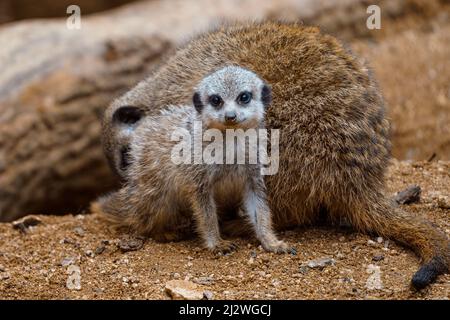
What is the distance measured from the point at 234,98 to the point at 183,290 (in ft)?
3.11

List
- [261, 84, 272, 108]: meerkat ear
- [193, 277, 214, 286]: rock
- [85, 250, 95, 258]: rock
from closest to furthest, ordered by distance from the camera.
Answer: [193, 277, 214, 286]: rock, [261, 84, 272, 108]: meerkat ear, [85, 250, 95, 258]: rock

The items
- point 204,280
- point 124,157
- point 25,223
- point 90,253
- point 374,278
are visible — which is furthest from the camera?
point 124,157

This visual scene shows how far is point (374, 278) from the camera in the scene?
129 inches

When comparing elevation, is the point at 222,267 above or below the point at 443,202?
below

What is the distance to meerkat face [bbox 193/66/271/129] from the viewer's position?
11.5 feet

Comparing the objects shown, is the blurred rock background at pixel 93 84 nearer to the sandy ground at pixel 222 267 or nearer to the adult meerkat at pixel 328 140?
the adult meerkat at pixel 328 140

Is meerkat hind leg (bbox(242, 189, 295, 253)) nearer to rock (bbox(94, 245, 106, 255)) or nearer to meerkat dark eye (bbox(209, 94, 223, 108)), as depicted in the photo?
meerkat dark eye (bbox(209, 94, 223, 108))

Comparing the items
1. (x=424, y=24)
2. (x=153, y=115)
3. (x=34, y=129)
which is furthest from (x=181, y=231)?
(x=424, y=24)

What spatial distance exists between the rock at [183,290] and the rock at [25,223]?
1.42 metres

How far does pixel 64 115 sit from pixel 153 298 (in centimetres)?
346

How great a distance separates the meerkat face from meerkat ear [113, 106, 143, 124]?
111cm
